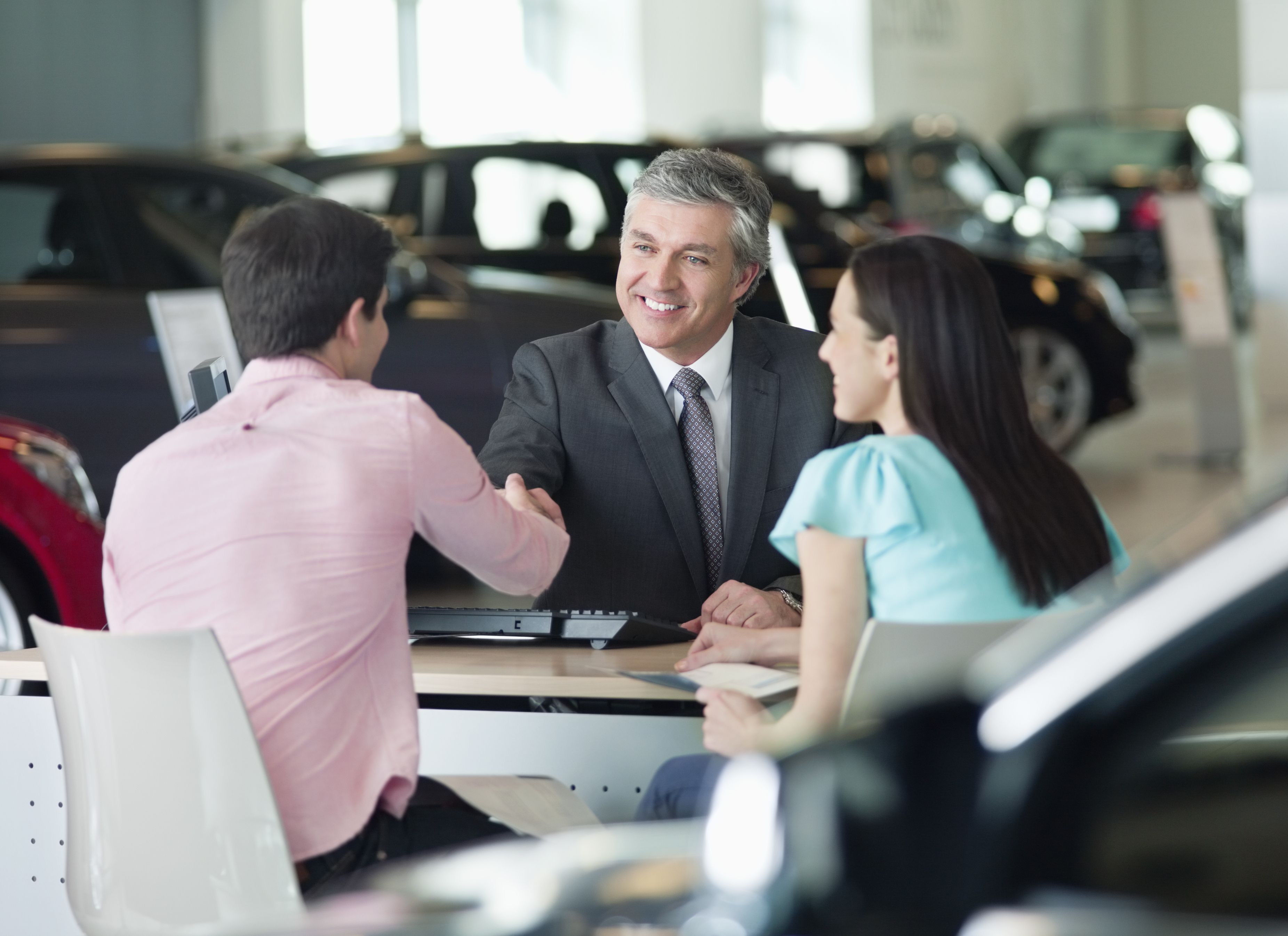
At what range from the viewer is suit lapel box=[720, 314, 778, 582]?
105 inches

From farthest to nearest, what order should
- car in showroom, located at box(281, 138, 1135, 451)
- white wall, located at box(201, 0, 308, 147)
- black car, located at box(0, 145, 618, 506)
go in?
white wall, located at box(201, 0, 308, 147), car in showroom, located at box(281, 138, 1135, 451), black car, located at box(0, 145, 618, 506)

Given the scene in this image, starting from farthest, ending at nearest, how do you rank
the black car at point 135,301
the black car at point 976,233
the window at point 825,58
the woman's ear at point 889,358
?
the window at point 825,58, the black car at point 976,233, the black car at point 135,301, the woman's ear at point 889,358

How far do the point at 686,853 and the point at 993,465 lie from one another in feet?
2.41

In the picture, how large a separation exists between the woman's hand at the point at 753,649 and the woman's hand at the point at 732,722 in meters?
0.21

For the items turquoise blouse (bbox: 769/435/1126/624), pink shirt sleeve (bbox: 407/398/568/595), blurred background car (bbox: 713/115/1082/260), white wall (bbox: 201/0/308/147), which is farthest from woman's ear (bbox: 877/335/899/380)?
white wall (bbox: 201/0/308/147)

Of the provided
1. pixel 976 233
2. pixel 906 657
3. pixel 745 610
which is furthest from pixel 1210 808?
pixel 976 233

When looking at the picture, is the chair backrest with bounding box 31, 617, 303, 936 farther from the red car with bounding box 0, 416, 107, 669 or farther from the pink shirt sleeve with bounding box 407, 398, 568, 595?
the red car with bounding box 0, 416, 107, 669

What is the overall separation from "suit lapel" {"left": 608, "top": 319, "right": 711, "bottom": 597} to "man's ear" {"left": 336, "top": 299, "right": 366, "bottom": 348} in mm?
768

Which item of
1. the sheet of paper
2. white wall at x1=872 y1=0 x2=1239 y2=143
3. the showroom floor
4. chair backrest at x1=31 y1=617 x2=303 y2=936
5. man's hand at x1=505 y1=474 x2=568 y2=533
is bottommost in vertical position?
the showroom floor

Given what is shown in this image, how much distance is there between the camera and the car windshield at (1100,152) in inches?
527

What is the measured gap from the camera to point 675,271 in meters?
2.63

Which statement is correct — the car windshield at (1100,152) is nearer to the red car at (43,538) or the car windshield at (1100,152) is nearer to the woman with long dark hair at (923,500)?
the red car at (43,538)

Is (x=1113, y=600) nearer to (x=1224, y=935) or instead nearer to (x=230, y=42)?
(x=1224, y=935)

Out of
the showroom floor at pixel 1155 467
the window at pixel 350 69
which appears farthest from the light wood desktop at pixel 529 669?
the window at pixel 350 69
